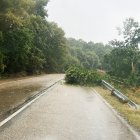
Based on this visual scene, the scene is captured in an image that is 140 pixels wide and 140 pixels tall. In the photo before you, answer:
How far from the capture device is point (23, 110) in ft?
49.5

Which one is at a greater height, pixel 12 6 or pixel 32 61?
pixel 12 6

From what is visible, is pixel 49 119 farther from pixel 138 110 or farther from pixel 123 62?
pixel 123 62

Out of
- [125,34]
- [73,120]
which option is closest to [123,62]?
[125,34]

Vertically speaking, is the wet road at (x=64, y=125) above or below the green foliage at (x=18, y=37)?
below

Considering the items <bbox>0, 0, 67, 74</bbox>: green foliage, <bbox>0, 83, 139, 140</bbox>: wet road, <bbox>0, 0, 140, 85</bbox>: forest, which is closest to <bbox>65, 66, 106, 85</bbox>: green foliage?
<bbox>0, 0, 140, 85</bbox>: forest

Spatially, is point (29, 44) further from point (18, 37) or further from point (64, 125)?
point (64, 125)

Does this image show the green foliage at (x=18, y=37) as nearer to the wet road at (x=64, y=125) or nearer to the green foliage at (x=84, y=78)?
the green foliage at (x=84, y=78)

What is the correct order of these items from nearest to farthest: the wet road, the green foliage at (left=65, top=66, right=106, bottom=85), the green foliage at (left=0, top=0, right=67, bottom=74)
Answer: the wet road, the green foliage at (left=65, top=66, right=106, bottom=85), the green foliage at (left=0, top=0, right=67, bottom=74)

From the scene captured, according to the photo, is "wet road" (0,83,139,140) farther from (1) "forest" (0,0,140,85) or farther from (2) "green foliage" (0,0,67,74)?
(2) "green foliage" (0,0,67,74)

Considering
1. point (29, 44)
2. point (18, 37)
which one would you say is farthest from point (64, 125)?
point (29, 44)

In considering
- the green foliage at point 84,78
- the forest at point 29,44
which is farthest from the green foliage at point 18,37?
the green foliage at point 84,78

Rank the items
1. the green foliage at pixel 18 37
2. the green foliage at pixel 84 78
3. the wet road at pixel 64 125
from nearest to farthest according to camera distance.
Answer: the wet road at pixel 64 125, the green foliage at pixel 84 78, the green foliage at pixel 18 37

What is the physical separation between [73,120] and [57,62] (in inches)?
3417

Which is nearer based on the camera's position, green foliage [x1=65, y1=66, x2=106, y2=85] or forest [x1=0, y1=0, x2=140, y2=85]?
green foliage [x1=65, y1=66, x2=106, y2=85]
